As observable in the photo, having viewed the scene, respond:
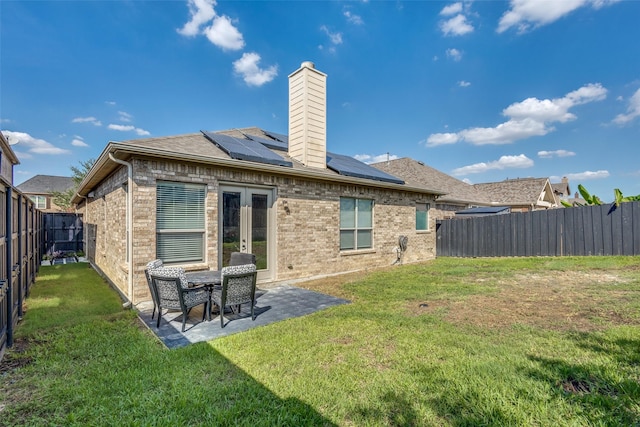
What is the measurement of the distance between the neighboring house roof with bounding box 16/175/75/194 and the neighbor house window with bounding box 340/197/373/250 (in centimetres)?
4028

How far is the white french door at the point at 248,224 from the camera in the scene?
22.0ft

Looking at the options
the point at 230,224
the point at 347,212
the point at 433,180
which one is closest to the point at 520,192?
the point at 433,180

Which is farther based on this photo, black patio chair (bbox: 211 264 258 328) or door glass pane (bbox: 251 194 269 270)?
door glass pane (bbox: 251 194 269 270)

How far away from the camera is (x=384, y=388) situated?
278 cm

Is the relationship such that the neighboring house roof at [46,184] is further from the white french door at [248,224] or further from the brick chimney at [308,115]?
the white french door at [248,224]

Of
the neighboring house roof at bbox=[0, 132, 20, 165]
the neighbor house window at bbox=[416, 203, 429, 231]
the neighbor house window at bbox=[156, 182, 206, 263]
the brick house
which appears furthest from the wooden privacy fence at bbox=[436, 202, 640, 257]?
the neighboring house roof at bbox=[0, 132, 20, 165]

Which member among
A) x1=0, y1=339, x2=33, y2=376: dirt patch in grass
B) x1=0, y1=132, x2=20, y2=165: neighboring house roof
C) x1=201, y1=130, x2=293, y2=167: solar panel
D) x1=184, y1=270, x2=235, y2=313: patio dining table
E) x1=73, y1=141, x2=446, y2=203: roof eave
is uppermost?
x1=0, y1=132, x2=20, y2=165: neighboring house roof

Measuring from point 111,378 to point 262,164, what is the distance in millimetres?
4972

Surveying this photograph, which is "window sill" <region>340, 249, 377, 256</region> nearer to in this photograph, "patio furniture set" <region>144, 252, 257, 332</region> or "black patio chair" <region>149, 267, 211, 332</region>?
"patio furniture set" <region>144, 252, 257, 332</region>

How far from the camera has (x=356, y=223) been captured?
380 inches

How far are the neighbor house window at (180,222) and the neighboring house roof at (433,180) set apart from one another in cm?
1364

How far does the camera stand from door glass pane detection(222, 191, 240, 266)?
6.69 m

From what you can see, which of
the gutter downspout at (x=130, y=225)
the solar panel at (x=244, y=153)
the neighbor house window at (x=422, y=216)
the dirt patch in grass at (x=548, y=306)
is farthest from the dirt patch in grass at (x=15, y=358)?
the neighbor house window at (x=422, y=216)

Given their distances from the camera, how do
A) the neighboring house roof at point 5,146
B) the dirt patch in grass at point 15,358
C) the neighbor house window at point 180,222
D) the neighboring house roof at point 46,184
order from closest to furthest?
the dirt patch in grass at point 15,358, the neighbor house window at point 180,222, the neighboring house roof at point 5,146, the neighboring house roof at point 46,184
